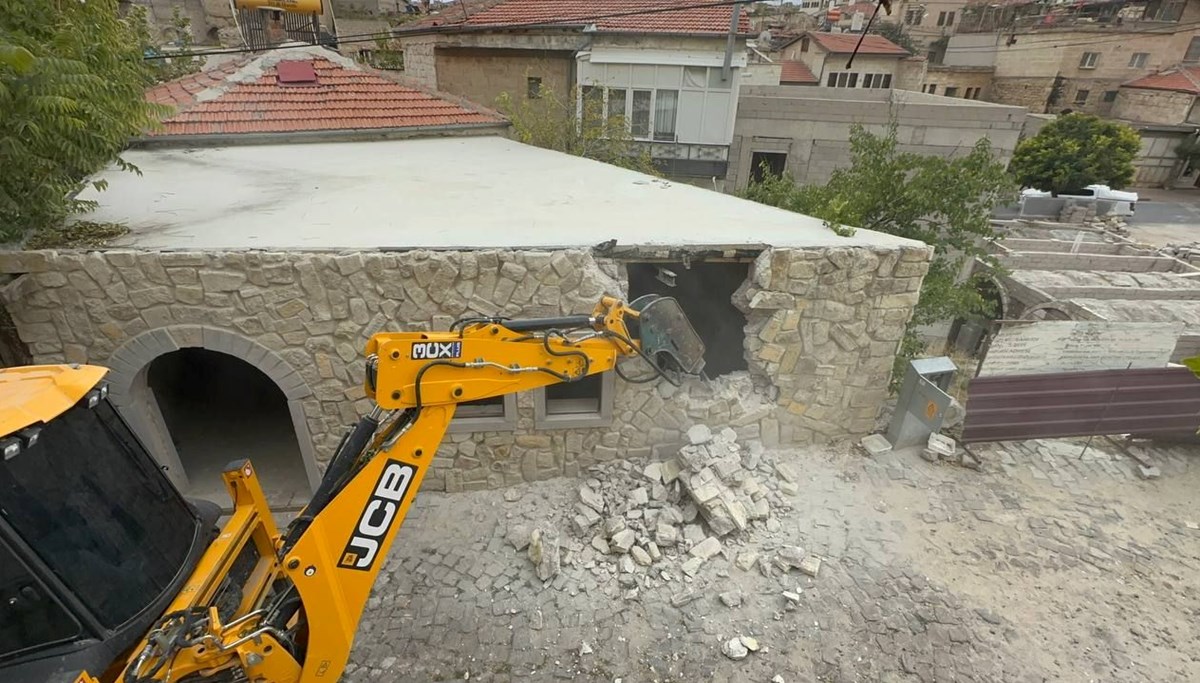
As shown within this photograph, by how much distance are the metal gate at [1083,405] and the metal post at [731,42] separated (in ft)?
32.9

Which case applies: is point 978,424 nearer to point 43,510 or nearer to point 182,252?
point 43,510

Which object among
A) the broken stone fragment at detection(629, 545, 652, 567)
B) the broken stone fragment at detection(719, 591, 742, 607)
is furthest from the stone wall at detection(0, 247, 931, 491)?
the broken stone fragment at detection(719, 591, 742, 607)

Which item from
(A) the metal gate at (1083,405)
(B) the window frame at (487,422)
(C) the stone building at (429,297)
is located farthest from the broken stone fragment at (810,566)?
(B) the window frame at (487,422)

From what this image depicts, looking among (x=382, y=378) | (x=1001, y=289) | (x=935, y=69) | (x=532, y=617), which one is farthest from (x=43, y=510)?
(x=935, y=69)

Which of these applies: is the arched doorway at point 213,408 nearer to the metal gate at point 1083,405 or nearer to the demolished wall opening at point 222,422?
the demolished wall opening at point 222,422

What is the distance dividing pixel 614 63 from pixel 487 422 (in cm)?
1157

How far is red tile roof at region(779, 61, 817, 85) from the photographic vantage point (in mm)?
25312

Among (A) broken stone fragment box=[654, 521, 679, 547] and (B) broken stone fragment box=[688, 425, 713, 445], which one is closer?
(A) broken stone fragment box=[654, 521, 679, 547]

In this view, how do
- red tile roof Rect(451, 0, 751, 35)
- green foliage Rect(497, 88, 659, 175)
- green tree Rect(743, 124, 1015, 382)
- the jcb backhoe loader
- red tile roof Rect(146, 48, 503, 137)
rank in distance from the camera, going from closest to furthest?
1. the jcb backhoe loader
2. green tree Rect(743, 124, 1015, 382)
3. red tile roof Rect(146, 48, 503, 137)
4. green foliage Rect(497, 88, 659, 175)
5. red tile roof Rect(451, 0, 751, 35)

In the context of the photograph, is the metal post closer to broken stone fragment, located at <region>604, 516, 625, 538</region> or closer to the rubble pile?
the rubble pile

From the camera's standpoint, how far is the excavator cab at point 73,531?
2494 mm

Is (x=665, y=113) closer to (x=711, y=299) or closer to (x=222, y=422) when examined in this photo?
(x=711, y=299)

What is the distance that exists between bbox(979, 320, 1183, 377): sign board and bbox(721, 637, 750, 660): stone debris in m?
4.76

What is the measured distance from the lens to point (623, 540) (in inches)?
215
